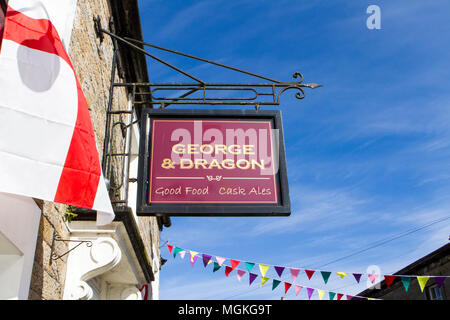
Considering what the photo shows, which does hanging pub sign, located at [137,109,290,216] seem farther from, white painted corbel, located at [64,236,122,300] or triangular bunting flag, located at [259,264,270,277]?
triangular bunting flag, located at [259,264,270,277]

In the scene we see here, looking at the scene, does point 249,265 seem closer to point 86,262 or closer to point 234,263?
point 234,263

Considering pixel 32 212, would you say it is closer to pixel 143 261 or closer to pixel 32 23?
pixel 32 23

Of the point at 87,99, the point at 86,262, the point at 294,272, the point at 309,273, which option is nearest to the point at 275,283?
the point at 294,272

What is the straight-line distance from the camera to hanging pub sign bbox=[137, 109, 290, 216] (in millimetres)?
3865

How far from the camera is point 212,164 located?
4.05 m

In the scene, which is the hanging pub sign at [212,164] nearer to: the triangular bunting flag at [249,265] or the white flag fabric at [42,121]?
the white flag fabric at [42,121]

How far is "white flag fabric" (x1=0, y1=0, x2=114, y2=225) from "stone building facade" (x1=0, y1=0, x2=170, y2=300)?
430 mm

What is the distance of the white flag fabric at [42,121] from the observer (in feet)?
7.86

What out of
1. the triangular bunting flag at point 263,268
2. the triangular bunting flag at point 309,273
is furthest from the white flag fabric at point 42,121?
the triangular bunting flag at point 309,273

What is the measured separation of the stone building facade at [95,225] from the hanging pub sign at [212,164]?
19.0 inches

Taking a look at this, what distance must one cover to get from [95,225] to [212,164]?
1.32 m

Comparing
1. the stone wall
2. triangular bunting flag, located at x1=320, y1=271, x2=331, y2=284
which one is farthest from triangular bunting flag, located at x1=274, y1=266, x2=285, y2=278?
the stone wall

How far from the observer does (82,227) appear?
4.31m
